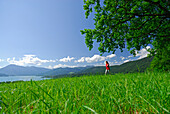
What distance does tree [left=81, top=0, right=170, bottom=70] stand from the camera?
991 cm

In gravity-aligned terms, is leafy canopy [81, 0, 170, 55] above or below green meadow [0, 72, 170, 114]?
above

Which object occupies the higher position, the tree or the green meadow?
the tree

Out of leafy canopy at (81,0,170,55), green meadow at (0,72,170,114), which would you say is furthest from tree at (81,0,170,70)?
green meadow at (0,72,170,114)

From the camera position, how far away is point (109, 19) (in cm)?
1023

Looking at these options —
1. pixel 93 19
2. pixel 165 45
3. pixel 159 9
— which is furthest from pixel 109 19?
pixel 165 45

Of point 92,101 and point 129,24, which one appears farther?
point 129,24

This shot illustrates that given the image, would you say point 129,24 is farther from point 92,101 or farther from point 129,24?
point 92,101

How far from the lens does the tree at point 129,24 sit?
991 cm

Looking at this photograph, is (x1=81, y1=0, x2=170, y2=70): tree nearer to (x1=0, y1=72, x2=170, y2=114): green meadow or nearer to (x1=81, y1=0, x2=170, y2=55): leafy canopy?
(x1=81, y1=0, x2=170, y2=55): leafy canopy

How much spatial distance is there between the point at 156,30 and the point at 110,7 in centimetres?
597

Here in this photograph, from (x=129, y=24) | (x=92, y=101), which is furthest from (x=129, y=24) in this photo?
(x=92, y=101)

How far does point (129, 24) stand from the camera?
11844 mm

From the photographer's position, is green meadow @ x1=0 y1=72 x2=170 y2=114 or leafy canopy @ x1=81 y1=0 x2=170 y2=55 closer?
green meadow @ x1=0 y1=72 x2=170 y2=114

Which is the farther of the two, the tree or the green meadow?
the tree
